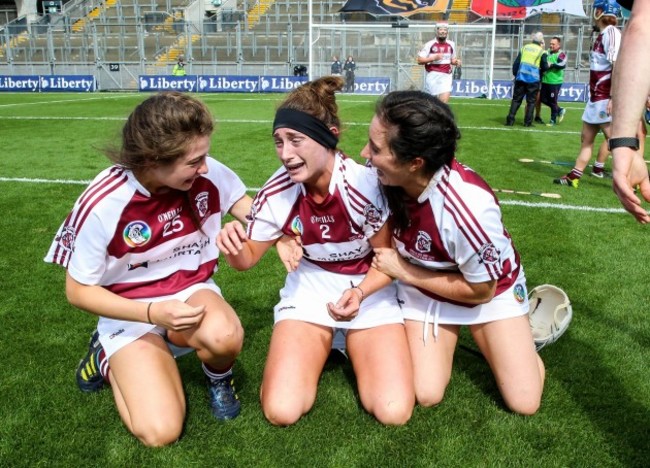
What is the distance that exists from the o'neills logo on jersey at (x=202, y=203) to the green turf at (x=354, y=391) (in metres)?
0.50

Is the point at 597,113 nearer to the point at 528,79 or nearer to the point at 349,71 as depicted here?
the point at 528,79

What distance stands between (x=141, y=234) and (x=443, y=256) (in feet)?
4.83

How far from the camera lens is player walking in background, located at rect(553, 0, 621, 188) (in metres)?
7.28

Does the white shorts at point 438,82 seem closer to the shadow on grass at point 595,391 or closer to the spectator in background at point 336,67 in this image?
the shadow on grass at point 595,391

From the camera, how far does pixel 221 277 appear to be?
4973mm

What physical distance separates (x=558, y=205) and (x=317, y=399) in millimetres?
4797

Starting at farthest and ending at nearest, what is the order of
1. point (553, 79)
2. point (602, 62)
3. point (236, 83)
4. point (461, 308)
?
1. point (236, 83)
2. point (553, 79)
3. point (602, 62)
4. point (461, 308)

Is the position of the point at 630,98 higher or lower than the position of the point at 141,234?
higher

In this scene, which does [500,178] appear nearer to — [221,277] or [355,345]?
[221,277]

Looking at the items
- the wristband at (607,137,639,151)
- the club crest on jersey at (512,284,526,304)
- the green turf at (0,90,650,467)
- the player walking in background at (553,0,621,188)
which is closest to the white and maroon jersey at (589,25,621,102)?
the player walking in background at (553,0,621,188)

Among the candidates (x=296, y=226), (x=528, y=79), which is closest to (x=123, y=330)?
(x=296, y=226)

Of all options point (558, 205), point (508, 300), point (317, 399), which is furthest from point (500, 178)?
point (317, 399)

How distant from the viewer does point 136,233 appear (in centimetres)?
293

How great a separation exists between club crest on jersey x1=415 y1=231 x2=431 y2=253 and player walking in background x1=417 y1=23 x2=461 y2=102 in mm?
11736
